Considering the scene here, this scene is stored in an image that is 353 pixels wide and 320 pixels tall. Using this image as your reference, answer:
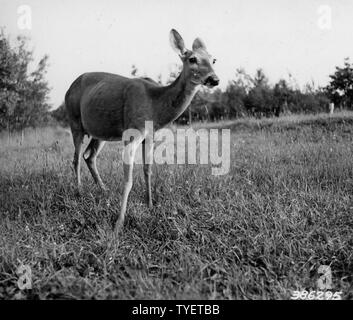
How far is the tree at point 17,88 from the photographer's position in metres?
12.5

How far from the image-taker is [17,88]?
14273 mm

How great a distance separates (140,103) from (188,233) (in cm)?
155

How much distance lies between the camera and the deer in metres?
4.12

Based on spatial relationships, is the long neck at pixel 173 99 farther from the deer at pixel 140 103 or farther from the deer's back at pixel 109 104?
the deer's back at pixel 109 104

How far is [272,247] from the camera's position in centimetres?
327

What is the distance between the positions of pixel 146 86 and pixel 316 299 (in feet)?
9.54

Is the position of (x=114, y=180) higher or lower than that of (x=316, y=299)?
higher

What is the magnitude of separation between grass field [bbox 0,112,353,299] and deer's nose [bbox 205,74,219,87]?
1205 millimetres

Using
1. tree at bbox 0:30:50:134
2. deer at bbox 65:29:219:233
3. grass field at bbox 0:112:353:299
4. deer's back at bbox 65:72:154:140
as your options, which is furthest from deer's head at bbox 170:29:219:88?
tree at bbox 0:30:50:134

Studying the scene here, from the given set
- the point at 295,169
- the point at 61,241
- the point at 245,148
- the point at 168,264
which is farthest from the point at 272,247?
the point at 245,148

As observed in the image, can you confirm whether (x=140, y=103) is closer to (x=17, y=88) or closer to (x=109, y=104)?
(x=109, y=104)

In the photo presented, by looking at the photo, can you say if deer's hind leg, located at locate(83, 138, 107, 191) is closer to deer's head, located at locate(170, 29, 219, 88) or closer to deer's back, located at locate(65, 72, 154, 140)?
deer's back, located at locate(65, 72, 154, 140)

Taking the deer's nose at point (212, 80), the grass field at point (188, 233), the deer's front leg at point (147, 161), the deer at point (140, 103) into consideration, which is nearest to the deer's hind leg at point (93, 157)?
the grass field at point (188, 233)

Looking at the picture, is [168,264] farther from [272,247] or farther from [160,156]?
[160,156]
